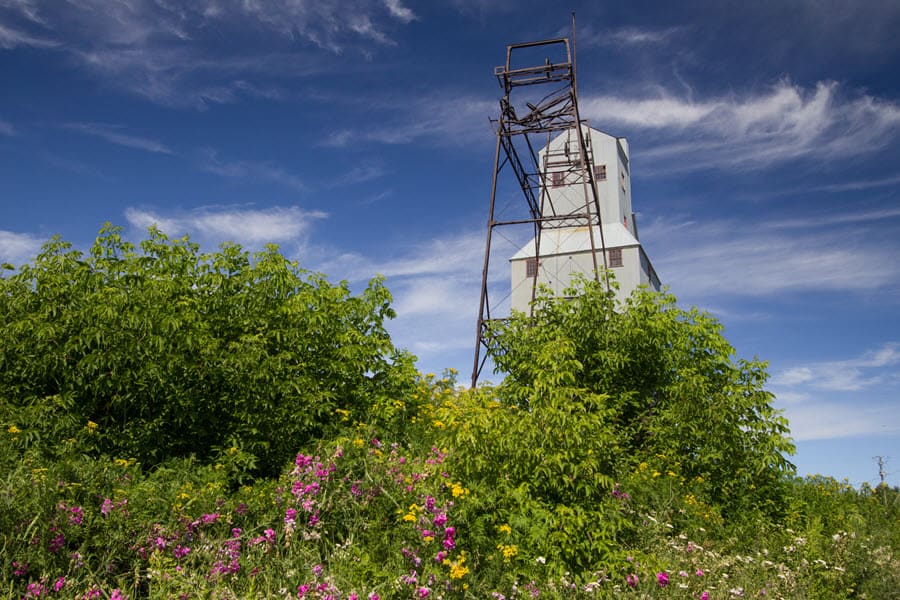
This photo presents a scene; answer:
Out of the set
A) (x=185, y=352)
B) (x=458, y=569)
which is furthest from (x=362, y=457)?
(x=185, y=352)

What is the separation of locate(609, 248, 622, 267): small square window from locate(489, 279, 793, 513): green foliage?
12244 mm

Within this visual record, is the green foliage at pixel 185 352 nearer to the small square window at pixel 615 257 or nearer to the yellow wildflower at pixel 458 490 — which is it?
the yellow wildflower at pixel 458 490

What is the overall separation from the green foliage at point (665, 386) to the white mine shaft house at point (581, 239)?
10.4 metres

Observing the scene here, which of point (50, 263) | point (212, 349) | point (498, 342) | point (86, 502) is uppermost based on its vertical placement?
point (50, 263)

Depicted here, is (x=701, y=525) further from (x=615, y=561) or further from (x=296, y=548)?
(x=296, y=548)

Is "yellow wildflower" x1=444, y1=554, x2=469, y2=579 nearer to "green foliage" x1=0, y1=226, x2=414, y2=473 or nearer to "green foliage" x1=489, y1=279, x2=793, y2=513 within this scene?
"green foliage" x1=489, y1=279, x2=793, y2=513

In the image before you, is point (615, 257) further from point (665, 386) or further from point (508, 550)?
point (508, 550)

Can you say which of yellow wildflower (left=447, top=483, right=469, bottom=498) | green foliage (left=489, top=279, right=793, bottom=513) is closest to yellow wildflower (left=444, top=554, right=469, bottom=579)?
yellow wildflower (left=447, top=483, right=469, bottom=498)

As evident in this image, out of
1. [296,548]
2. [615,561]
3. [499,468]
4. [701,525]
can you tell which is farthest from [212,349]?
[701,525]

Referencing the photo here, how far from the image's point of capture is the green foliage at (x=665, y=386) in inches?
403

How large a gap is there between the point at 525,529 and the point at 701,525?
3783 millimetres

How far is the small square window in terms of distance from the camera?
2520 cm

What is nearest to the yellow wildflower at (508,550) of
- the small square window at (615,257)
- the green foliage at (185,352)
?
the green foliage at (185,352)

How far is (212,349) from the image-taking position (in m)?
9.96
